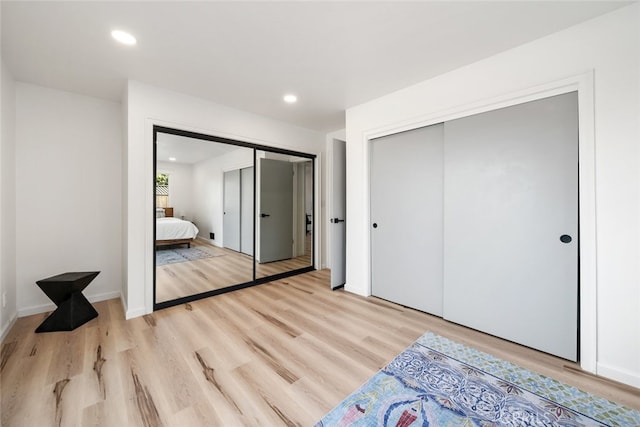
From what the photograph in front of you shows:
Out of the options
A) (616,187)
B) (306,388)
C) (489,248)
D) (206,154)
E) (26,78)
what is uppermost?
(26,78)

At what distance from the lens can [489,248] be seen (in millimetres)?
2219

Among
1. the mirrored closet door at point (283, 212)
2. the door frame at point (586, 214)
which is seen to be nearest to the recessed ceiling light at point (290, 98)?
the mirrored closet door at point (283, 212)

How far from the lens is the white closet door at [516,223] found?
1862 millimetres

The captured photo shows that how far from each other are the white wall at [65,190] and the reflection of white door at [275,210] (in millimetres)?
2012

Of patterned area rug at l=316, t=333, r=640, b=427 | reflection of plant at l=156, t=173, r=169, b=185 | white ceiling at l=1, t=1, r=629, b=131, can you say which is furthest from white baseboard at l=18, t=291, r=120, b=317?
patterned area rug at l=316, t=333, r=640, b=427

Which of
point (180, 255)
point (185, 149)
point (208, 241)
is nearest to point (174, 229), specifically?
point (180, 255)

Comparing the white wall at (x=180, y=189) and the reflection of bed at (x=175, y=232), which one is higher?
the white wall at (x=180, y=189)

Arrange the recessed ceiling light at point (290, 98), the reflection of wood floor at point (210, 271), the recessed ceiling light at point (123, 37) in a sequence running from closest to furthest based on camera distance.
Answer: the recessed ceiling light at point (123, 37)
the recessed ceiling light at point (290, 98)
the reflection of wood floor at point (210, 271)

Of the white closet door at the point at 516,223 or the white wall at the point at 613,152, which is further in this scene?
the white closet door at the point at 516,223

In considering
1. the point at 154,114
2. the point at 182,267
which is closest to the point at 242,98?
the point at 154,114

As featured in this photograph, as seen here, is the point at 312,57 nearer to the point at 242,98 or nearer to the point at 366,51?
the point at 366,51

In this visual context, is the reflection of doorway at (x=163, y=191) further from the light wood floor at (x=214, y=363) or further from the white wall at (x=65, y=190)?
the light wood floor at (x=214, y=363)

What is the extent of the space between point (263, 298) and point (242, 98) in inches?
99.3

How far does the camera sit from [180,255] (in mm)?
4359
